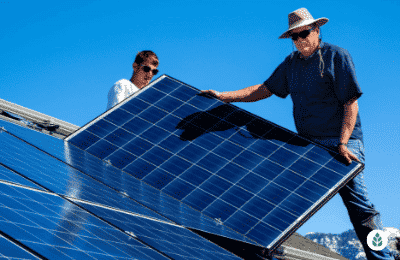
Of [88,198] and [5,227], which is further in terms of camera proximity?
[88,198]

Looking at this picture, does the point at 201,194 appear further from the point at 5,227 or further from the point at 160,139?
the point at 5,227

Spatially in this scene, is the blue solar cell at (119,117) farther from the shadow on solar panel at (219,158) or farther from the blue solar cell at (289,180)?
the blue solar cell at (289,180)

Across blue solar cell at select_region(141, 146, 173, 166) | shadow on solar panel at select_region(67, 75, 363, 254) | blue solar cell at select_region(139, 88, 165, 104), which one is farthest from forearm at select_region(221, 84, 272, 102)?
blue solar cell at select_region(141, 146, 173, 166)

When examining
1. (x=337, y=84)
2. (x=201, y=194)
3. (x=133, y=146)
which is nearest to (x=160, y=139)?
(x=133, y=146)

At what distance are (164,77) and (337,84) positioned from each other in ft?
11.4

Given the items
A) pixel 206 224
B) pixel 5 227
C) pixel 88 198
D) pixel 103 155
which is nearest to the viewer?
pixel 5 227

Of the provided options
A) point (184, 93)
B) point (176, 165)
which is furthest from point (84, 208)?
point (184, 93)

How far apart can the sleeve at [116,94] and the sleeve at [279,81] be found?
106 inches

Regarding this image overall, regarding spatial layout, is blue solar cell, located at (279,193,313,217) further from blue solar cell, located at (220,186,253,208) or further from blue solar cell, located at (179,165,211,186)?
blue solar cell, located at (179,165,211,186)

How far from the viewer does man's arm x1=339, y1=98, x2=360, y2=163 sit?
7.05m

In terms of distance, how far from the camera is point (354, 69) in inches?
289

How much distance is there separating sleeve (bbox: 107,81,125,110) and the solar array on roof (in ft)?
1.41

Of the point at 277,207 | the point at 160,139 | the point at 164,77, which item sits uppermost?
the point at 164,77

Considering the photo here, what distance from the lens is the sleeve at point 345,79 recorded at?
7199 millimetres
